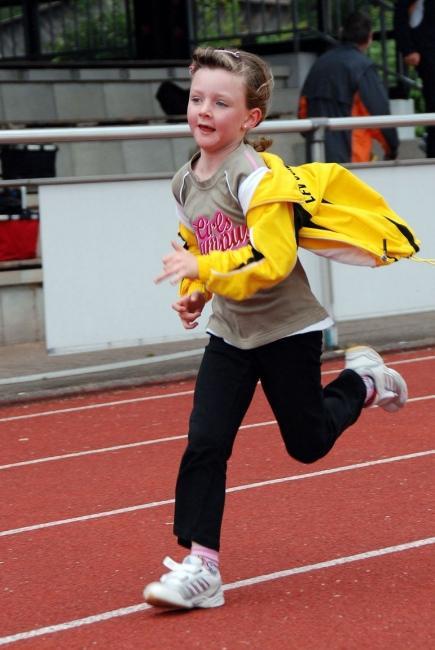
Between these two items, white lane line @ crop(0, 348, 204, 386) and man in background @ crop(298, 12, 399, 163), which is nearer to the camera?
Answer: white lane line @ crop(0, 348, 204, 386)

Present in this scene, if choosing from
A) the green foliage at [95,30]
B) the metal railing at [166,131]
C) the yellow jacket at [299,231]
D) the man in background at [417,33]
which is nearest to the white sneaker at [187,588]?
Answer: the yellow jacket at [299,231]

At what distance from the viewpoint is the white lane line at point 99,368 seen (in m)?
8.99

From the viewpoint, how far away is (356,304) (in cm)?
949

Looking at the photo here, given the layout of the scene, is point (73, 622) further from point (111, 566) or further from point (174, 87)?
point (174, 87)

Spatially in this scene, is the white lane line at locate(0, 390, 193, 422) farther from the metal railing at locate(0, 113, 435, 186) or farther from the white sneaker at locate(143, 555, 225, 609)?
the white sneaker at locate(143, 555, 225, 609)

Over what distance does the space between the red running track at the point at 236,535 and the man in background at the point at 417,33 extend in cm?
499

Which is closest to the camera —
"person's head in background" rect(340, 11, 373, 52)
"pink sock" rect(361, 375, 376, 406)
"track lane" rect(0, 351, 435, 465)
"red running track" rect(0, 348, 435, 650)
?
"red running track" rect(0, 348, 435, 650)

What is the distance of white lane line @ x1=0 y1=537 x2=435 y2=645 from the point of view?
4.39 m

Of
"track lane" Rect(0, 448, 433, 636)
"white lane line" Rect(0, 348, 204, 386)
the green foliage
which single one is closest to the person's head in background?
"white lane line" Rect(0, 348, 204, 386)

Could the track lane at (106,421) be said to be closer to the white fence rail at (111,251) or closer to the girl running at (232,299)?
the white fence rail at (111,251)

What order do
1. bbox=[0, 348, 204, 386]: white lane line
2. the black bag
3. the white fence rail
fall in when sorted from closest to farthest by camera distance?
the white fence rail → bbox=[0, 348, 204, 386]: white lane line → the black bag

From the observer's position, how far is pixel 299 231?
4.52 meters

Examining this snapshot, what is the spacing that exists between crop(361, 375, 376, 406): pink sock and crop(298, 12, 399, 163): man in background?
5591 millimetres

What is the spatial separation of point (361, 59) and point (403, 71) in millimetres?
5408
